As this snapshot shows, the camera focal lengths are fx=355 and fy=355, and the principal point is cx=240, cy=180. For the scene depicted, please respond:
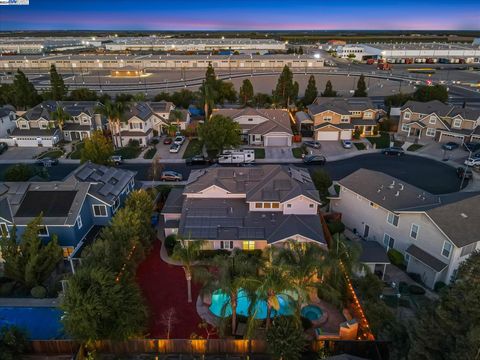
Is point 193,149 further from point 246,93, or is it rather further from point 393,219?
point 393,219

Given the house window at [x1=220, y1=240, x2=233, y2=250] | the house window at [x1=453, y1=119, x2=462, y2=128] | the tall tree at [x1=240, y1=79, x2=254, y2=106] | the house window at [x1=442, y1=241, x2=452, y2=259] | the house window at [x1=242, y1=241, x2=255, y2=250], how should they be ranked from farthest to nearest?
the tall tree at [x1=240, y1=79, x2=254, y2=106], the house window at [x1=453, y1=119, x2=462, y2=128], the house window at [x1=220, y1=240, x2=233, y2=250], the house window at [x1=242, y1=241, x2=255, y2=250], the house window at [x1=442, y1=241, x2=452, y2=259]

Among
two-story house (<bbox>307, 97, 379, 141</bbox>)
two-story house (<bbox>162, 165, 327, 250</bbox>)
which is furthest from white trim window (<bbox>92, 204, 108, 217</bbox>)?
two-story house (<bbox>307, 97, 379, 141</bbox>)

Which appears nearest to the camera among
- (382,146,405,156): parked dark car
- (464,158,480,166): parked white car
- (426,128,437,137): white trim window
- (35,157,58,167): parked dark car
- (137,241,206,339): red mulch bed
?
(137,241,206,339): red mulch bed

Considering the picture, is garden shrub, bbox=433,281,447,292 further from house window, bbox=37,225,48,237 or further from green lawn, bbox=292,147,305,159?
house window, bbox=37,225,48,237

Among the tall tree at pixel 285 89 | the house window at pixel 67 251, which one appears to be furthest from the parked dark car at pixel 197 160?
the tall tree at pixel 285 89

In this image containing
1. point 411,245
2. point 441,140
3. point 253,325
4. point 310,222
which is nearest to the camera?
point 253,325

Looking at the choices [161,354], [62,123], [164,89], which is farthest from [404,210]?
[164,89]

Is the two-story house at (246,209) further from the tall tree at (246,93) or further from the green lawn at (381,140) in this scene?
the tall tree at (246,93)

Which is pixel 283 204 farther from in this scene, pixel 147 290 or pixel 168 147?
pixel 168 147

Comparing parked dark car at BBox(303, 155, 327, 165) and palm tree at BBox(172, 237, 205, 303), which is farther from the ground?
palm tree at BBox(172, 237, 205, 303)
